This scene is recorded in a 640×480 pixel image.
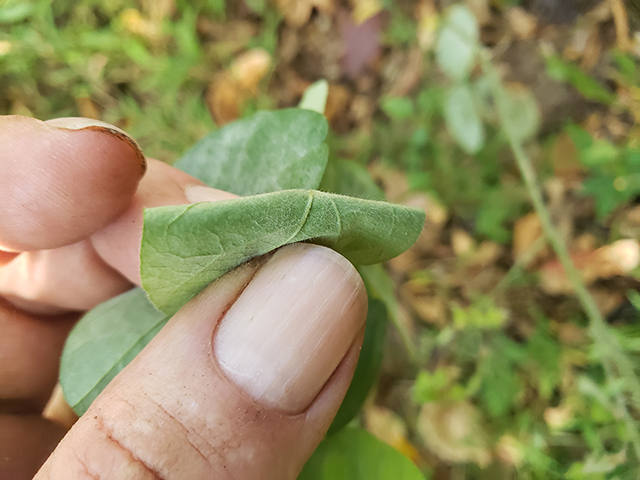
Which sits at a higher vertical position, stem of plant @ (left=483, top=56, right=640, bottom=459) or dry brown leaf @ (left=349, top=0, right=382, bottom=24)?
dry brown leaf @ (left=349, top=0, right=382, bottom=24)

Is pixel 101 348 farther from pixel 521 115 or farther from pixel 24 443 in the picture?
pixel 521 115

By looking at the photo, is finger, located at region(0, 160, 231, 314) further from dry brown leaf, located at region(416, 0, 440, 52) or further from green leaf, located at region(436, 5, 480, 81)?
dry brown leaf, located at region(416, 0, 440, 52)

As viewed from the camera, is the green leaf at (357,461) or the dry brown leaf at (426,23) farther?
the dry brown leaf at (426,23)

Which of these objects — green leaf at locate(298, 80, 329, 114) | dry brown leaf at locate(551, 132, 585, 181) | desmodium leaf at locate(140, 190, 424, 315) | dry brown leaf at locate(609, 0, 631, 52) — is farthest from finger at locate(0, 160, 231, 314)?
dry brown leaf at locate(609, 0, 631, 52)

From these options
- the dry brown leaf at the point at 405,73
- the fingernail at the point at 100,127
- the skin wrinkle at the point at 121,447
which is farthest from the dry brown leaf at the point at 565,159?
the skin wrinkle at the point at 121,447

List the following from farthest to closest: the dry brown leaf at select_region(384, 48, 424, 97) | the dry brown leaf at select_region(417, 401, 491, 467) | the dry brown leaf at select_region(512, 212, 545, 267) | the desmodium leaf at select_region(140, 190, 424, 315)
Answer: the dry brown leaf at select_region(384, 48, 424, 97) < the dry brown leaf at select_region(512, 212, 545, 267) < the dry brown leaf at select_region(417, 401, 491, 467) < the desmodium leaf at select_region(140, 190, 424, 315)

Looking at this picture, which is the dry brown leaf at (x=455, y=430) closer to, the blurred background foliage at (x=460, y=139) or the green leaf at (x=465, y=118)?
the blurred background foliage at (x=460, y=139)
